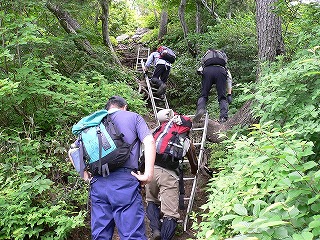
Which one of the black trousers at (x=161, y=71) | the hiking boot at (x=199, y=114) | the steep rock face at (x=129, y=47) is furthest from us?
the steep rock face at (x=129, y=47)

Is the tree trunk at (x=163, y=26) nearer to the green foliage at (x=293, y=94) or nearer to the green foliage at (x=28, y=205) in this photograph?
the green foliage at (x=28, y=205)

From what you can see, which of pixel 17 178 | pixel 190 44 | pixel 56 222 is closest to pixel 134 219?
pixel 56 222

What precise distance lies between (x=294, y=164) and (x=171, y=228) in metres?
2.58

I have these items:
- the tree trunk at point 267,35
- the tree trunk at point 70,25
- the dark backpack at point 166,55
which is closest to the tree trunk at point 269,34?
the tree trunk at point 267,35

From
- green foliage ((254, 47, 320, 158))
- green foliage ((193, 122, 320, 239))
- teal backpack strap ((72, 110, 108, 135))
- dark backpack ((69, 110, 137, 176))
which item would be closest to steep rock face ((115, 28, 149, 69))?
green foliage ((254, 47, 320, 158))

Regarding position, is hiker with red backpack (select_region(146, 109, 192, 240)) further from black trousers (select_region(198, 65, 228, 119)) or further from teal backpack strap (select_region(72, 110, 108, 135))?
black trousers (select_region(198, 65, 228, 119))

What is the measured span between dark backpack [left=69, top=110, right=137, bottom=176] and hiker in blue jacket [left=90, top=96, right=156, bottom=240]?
4.2 inches

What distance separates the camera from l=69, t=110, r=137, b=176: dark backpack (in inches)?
136

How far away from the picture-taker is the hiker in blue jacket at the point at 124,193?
11.4 ft

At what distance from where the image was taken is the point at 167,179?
472 centimetres

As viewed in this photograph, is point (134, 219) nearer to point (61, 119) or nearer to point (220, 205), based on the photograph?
point (220, 205)

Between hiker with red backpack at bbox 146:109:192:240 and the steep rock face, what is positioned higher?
the steep rock face

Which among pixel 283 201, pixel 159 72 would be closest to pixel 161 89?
pixel 159 72

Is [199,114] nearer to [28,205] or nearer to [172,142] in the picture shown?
[172,142]
